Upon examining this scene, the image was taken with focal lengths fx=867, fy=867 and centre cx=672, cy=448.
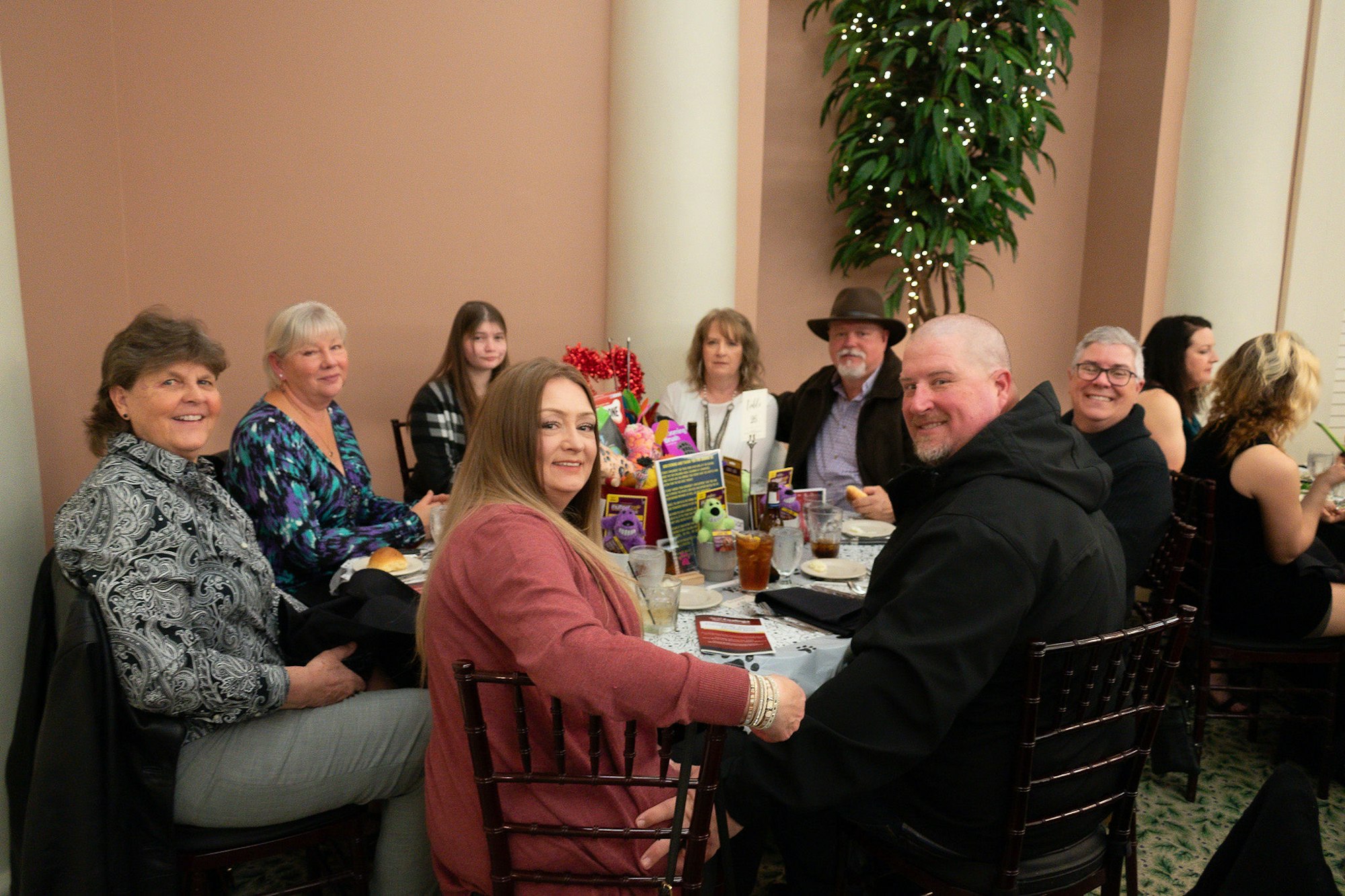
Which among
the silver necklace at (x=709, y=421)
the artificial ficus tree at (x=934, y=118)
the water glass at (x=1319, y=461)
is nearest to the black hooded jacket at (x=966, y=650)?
the silver necklace at (x=709, y=421)

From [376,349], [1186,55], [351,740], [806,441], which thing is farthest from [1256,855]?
[1186,55]

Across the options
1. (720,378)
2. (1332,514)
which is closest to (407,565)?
(720,378)

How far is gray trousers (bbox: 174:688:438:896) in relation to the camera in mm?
1635

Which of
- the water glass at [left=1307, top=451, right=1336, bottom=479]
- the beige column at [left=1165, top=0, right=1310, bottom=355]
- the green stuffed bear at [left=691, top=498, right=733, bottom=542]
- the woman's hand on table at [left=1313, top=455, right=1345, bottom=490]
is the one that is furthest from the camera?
the beige column at [left=1165, top=0, right=1310, bottom=355]

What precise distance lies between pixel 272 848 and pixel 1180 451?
124 inches

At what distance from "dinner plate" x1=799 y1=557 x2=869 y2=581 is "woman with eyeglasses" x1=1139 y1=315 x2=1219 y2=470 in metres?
1.64

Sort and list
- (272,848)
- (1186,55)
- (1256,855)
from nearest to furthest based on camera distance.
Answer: (1256,855) < (272,848) < (1186,55)

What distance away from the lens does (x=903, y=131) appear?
4.53 meters

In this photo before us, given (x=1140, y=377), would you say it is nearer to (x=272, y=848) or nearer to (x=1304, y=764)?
(x=1304, y=764)

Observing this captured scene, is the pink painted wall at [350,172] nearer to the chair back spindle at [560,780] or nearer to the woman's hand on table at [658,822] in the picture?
the chair back spindle at [560,780]

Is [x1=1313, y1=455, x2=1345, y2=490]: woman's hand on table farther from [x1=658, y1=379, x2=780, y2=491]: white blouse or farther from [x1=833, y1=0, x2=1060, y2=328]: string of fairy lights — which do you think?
[x1=833, y1=0, x2=1060, y2=328]: string of fairy lights

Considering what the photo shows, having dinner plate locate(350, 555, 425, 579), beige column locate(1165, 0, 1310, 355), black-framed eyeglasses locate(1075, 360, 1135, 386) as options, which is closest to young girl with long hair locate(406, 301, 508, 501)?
dinner plate locate(350, 555, 425, 579)

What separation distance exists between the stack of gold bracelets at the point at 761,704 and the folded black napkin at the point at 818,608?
0.59 m

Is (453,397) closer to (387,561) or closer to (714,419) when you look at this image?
(714,419)
